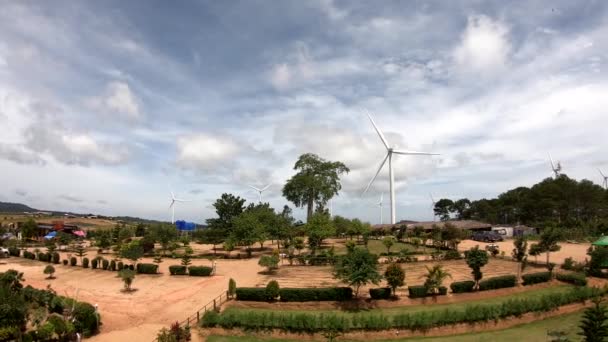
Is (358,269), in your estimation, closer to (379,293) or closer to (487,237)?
(379,293)

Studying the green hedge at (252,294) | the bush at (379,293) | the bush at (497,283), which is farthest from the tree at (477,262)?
the green hedge at (252,294)

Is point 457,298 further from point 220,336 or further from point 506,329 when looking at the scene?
point 220,336

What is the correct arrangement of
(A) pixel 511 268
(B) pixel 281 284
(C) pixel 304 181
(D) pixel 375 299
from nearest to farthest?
(D) pixel 375 299 < (B) pixel 281 284 < (A) pixel 511 268 < (C) pixel 304 181

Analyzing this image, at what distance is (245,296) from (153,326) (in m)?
7.25

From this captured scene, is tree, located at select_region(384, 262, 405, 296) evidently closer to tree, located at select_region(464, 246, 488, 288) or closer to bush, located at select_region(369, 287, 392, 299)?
bush, located at select_region(369, 287, 392, 299)

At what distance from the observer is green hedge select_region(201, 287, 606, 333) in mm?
27047

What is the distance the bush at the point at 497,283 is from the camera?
3356 cm

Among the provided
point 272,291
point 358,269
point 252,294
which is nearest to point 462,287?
point 358,269

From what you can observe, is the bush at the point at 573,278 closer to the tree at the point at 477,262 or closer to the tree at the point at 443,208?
the tree at the point at 477,262

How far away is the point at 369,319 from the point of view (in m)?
27.1

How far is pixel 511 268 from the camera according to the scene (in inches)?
1676

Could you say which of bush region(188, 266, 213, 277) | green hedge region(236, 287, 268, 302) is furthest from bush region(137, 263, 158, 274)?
green hedge region(236, 287, 268, 302)

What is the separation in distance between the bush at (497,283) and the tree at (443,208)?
130405 mm

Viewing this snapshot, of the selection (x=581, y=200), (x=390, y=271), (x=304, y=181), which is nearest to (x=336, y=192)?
(x=304, y=181)
